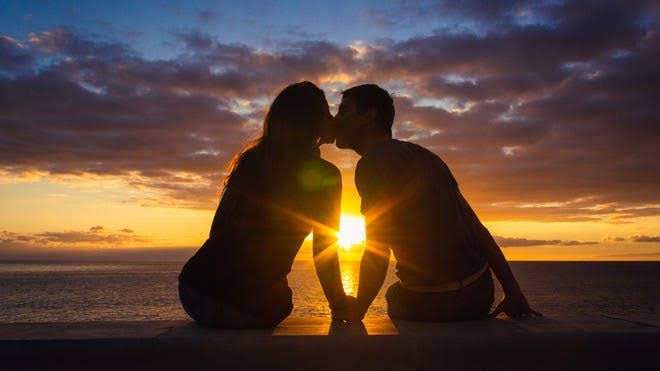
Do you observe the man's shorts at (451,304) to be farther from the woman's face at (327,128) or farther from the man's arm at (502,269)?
the woman's face at (327,128)

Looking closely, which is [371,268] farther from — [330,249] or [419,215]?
[419,215]

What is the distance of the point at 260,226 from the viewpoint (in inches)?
145

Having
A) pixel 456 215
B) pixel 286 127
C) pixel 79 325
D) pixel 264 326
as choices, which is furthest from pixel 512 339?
pixel 79 325

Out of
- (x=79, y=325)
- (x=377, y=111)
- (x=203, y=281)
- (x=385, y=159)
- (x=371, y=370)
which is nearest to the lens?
(x=371, y=370)

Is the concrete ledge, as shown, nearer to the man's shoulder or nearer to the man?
the man

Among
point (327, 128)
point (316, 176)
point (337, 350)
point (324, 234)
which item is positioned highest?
point (327, 128)

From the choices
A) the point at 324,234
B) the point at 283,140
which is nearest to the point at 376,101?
the point at 283,140

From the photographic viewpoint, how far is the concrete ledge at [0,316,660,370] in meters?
2.87

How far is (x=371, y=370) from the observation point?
9.46ft

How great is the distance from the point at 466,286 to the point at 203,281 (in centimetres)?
197

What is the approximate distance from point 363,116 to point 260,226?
1.41m

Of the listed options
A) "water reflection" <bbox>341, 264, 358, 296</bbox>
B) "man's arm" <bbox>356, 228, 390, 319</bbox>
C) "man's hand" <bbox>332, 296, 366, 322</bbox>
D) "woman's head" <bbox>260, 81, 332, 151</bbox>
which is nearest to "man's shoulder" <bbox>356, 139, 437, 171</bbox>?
"woman's head" <bbox>260, 81, 332, 151</bbox>

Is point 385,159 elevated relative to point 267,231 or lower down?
elevated

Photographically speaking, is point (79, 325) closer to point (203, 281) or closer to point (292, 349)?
point (203, 281)
